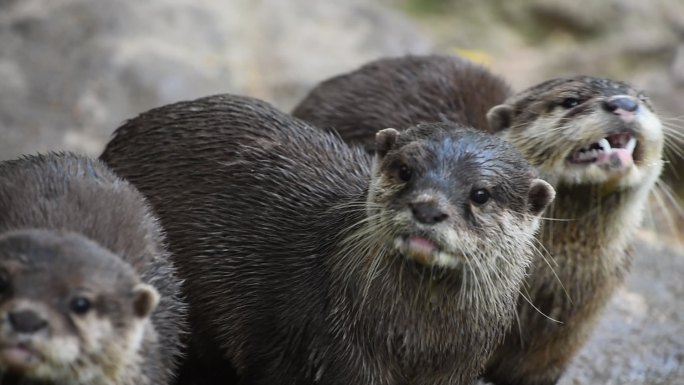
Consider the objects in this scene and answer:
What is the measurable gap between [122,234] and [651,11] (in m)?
5.99

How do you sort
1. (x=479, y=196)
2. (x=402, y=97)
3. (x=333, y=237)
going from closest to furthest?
(x=479, y=196)
(x=333, y=237)
(x=402, y=97)

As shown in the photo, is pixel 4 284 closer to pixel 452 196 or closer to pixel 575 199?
pixel 452 196

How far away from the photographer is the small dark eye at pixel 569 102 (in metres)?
4.37

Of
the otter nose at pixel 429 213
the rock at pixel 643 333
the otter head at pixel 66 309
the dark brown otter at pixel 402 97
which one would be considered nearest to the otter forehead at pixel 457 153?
the otter nose at pixel 429 213

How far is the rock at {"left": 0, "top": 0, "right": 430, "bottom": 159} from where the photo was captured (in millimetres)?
6445

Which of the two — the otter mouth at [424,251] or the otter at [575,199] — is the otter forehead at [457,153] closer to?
the otter mouth at [424,251]

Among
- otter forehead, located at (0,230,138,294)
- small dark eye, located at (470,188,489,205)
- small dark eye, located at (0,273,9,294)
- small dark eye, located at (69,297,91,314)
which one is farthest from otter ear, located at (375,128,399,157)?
small dark eye, located at (0,273,9,294)

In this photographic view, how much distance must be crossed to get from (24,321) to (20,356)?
0.29 feet

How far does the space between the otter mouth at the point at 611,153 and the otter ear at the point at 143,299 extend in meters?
1.66

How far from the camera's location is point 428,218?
3.40 metres

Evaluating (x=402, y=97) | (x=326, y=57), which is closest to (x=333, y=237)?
(x=402, y=97)

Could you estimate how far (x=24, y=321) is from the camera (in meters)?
3.02

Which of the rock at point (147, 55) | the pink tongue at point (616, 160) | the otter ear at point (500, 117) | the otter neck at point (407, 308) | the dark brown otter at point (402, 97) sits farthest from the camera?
the rock at point (147, 55)

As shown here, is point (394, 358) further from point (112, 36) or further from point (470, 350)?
point (112, 36)
